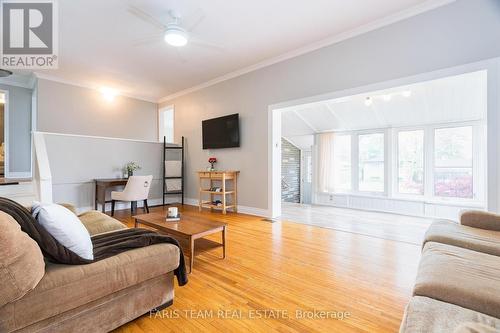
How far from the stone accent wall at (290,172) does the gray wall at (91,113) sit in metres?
4.02

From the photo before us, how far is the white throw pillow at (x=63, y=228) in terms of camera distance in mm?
1293

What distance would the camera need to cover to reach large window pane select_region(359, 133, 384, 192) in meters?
5.95

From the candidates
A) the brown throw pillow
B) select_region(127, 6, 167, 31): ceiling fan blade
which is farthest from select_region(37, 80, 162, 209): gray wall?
the brown throw pillow

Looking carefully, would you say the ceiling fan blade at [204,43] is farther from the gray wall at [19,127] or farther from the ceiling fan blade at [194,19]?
the gray wall at [19,127]

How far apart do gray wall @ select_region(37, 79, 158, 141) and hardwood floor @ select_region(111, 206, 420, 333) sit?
494cm

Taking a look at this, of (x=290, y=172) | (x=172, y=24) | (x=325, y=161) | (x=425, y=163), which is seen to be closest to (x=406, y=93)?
(x=425, y=163)

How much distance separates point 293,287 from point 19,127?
7.03m

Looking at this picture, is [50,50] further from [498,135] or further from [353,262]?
[498,135]

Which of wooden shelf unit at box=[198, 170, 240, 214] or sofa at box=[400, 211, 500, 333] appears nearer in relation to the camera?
sofa at box=[400, 211, 500, 333]

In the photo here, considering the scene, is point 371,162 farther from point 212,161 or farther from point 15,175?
point 15,175

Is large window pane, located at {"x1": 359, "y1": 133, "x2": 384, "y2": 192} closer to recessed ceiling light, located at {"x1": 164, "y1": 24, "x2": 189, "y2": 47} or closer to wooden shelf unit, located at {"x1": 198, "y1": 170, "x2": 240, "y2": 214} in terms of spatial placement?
wooden shelf unit, located at {"x1": 198, "y1": 170, "x2": 240, "y2": 214}

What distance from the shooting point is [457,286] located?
1.10m

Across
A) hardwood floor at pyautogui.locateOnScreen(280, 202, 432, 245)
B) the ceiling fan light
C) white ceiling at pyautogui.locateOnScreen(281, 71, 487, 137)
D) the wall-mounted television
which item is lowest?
Answer: hardwood floor at pyautogui.locateOnScreen(280, 202, 432, 245)

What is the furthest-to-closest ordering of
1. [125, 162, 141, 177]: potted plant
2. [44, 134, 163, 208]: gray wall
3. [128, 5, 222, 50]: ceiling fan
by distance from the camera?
1. [125, 162, 141, 177]: potted plant
2. [44, 134, 163, 208]: gray wall
3. [128, 5, 222, 50]: ceiling fan
